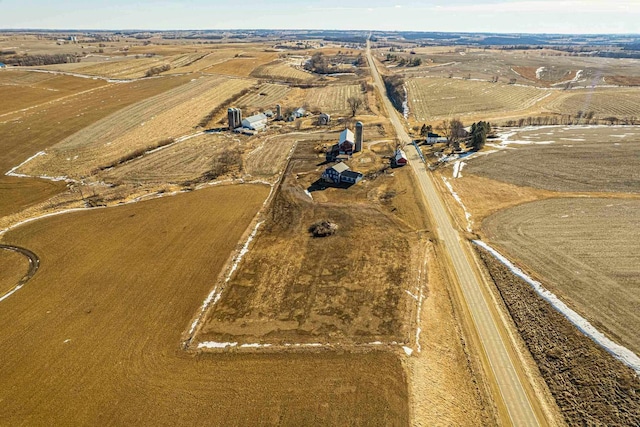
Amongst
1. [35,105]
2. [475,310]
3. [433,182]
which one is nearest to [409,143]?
[433,182]

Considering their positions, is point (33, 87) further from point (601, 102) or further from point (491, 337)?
point (601, 102)

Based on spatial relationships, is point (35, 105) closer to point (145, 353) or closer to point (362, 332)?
point (145, 353)

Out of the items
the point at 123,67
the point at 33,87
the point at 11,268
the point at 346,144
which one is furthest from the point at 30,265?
the point at 123,67

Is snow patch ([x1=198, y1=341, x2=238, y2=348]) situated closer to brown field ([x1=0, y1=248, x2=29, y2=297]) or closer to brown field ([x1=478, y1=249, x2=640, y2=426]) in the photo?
brown field ([x1=0, y1=248, x2=29, y2=297])

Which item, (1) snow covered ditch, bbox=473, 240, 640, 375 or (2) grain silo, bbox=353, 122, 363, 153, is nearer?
(1) snow covered ditch, bbox=473, 240, 640, 375

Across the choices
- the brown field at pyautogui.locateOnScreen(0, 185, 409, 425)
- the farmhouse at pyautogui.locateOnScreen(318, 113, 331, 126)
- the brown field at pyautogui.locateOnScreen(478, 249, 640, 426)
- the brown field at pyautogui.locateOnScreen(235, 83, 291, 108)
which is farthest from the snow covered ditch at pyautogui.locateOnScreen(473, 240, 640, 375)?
the brown field at pyautogui.locateOnScreen(235, 83, 291, 108)

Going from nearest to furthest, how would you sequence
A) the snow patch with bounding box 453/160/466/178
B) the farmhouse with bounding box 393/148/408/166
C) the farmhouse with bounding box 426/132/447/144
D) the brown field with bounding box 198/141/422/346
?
the brown field with bounding box 198/141/422/346 < the snow patch with bounding box 453/160/466/178 < the farmhouse with bounding box 393/148/408/166 < the farmhouse with bounding box 426/132/447/144

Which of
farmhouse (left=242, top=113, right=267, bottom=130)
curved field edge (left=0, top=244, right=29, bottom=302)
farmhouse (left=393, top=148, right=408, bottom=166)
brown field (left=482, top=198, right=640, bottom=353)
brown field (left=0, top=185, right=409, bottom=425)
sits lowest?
brown field (left=0, top=185, right=409, bottom=425)
